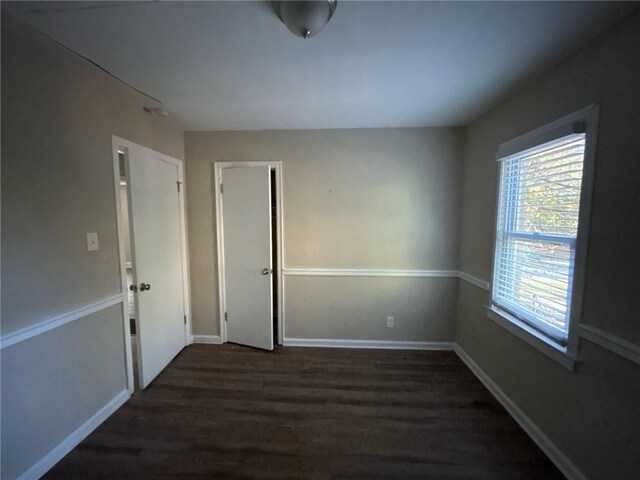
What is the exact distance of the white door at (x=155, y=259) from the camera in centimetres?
209

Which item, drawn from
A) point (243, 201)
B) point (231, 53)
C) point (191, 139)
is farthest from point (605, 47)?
point (191, 139)

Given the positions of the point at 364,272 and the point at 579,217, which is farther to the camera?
the point at 364,272

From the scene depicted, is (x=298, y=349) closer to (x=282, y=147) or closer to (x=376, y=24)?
(x=282, y=147)

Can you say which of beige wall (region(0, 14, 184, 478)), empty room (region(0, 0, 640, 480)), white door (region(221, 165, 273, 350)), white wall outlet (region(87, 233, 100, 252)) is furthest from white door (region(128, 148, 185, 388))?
white door (region(221, 165, 273, 350))

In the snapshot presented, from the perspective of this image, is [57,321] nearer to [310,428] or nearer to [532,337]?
[310,428]

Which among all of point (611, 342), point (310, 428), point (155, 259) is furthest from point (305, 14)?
point (310, 428)

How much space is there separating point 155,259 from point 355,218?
Result: 1977mm

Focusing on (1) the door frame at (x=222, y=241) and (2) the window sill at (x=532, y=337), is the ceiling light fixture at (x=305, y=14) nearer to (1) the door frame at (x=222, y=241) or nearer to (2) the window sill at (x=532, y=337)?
(1) the door frame at (x=222, y=241)

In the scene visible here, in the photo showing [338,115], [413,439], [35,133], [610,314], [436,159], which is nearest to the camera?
[610,314]

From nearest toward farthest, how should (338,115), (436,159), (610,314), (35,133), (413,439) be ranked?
(610,314)
(35,133)
(413,439)
(338,115)
(436,159)

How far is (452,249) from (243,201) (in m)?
2.32

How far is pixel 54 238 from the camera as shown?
1.47 meters

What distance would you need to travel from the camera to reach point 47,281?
4.74 feet

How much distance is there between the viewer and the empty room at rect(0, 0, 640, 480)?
4.08 feet
